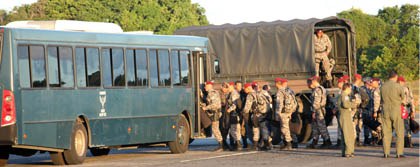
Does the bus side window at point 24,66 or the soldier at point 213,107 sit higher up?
the bus side window at point 24,66

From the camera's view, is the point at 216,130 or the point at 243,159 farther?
the point at 216,130

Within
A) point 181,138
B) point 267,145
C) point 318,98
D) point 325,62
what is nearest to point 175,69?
point 181,138

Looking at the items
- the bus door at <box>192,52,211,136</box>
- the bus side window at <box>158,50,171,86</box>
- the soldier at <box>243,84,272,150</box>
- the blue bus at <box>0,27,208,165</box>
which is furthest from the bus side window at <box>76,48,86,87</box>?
the soldier at <box>243,84,272,150</box>

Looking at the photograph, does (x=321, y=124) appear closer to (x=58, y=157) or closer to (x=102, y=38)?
(x=102, y=38)

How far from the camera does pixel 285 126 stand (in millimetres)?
25984

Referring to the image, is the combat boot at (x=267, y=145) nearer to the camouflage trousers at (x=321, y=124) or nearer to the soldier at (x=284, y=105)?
the soldier at (x=284, y=105)

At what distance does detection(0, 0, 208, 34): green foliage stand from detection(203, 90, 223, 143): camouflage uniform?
192 feet

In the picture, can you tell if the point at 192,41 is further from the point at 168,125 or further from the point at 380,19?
the point at 380,19

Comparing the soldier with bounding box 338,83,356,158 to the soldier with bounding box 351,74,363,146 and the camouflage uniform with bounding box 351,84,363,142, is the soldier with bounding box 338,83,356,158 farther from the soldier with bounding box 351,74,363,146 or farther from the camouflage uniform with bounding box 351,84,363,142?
the soldier with bounding box 351,74,363,146

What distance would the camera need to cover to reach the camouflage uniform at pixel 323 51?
Result: 2923 centimetres

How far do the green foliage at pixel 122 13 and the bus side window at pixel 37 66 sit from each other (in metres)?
63.3

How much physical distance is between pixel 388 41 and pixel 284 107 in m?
75.5

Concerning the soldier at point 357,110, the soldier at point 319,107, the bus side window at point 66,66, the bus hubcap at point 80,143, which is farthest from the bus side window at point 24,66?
the soldier at point 357,110

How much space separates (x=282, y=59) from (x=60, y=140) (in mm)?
9677
